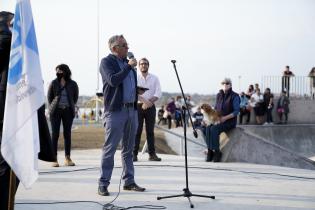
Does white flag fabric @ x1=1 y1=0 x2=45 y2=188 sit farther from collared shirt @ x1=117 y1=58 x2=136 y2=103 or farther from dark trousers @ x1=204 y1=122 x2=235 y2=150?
dark trousers @ x1=204 y1=122 x2=235 y2=150

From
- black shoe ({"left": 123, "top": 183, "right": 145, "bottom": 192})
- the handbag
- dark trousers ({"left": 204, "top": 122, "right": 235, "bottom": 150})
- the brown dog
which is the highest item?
the handbag

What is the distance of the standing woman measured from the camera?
8.67 metres

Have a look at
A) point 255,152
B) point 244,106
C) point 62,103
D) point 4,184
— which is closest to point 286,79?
point 244,106

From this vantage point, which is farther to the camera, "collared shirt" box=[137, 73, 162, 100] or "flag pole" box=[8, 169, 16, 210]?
"collared shirt" box=[137, 73, 162, 100]

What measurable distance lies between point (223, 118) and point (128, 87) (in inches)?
175

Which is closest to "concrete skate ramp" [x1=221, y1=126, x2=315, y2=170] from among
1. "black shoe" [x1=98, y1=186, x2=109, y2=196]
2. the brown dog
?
the brown dog

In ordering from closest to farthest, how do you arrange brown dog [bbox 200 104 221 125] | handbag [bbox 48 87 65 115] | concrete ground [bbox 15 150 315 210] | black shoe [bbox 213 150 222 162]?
concrete ground [bbox 15 150 315 210] < handbag [bbox 48 87 65 115] < black shoe [bbox 213 150 222 162] < brown dog [bbox 200 104 221 125]

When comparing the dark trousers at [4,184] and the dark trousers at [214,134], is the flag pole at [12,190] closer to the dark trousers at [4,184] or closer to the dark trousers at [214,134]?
the dark trousers at [4,184]

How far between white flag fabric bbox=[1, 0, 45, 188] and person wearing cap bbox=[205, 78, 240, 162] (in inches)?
259

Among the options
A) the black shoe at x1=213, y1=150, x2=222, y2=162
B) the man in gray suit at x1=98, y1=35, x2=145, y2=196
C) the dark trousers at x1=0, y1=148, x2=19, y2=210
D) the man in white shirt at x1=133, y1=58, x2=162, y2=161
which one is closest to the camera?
the dark trousers at x1=0, y1=148, x2=19, y2=210

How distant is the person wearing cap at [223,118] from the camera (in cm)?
984

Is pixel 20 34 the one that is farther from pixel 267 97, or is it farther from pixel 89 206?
pixel 267 97

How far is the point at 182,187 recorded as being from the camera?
6531 millimetres

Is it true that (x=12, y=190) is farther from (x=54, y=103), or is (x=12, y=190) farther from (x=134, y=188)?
(x=54, y=103)
